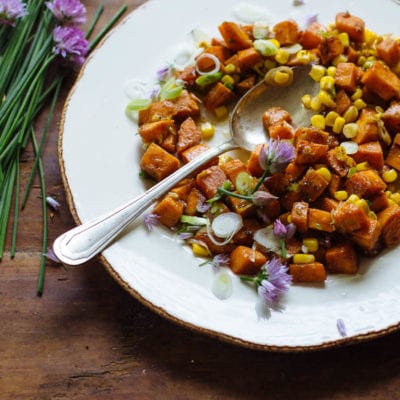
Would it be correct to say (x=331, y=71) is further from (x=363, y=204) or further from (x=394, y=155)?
(x=363, y=204)

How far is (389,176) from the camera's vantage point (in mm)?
2566

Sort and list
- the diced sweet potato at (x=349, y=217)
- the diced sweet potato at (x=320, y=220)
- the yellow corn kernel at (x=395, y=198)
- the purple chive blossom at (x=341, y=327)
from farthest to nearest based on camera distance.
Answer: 1. the yellow corn kernel at (x=395, y=198)
2. the diced sweet potato at (x=320, y=220)
3. the diced sweet potato at (x=349, y=217)
4. the purple chive blossom at (x=341, y=327)

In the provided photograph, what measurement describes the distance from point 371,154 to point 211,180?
2.27ft

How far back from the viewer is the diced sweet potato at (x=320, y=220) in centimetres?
242

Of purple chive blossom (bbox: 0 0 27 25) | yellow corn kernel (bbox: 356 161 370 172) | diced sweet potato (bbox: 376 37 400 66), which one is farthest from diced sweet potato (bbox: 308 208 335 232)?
purple chive blossom (bbox: 0 0 27 25)

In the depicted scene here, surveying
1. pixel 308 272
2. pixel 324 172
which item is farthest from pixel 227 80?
pixel 308 272

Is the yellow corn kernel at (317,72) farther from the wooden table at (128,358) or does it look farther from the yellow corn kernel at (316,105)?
the wooden table at (128,358)

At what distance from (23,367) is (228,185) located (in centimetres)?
115

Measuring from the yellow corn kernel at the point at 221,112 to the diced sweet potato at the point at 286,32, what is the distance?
1.39ft

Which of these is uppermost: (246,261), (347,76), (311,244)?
(347,76)

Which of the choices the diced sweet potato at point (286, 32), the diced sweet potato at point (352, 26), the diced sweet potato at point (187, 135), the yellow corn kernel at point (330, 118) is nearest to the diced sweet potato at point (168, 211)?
the diced sweet potato at point (187, 135)

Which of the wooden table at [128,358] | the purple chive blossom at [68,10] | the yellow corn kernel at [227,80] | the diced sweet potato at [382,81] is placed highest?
the diced sweet potato at [382,81]

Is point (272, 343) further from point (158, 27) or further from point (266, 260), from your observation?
point (158, 27)

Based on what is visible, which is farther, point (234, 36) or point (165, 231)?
point (234, 36)
